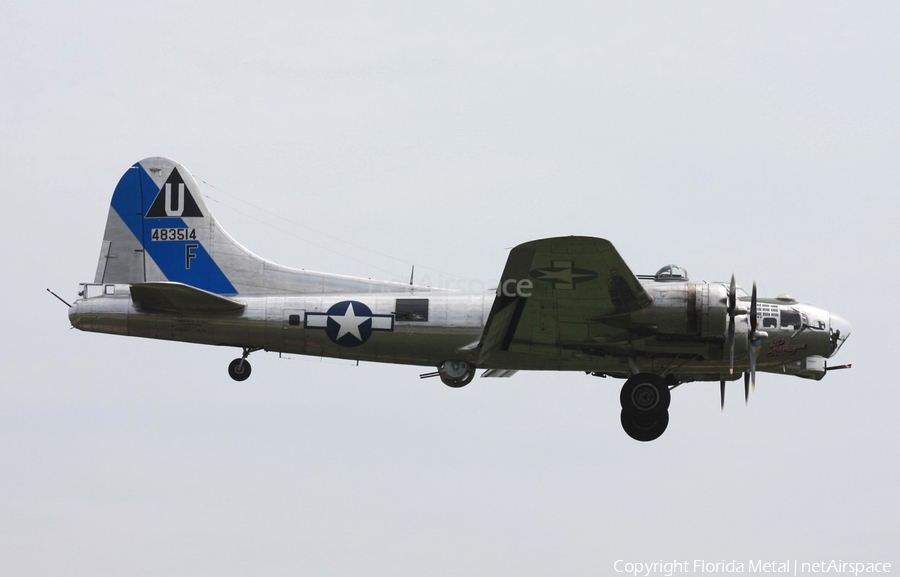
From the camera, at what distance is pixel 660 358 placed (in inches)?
768

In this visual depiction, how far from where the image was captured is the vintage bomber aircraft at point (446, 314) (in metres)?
18.5

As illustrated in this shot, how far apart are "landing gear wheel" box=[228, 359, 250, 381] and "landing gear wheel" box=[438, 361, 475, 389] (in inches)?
128

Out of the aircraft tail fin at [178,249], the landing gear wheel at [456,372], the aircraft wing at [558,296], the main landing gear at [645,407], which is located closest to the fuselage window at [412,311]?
the aircraft tail fin at [178,249]

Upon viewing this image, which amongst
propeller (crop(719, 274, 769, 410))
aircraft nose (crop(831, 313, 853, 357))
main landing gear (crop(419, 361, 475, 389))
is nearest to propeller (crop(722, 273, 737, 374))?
propeller (crop(719, 274, 769, 410))

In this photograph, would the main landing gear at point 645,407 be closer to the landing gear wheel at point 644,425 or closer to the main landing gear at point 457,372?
the landing gear wheel at point 644,425

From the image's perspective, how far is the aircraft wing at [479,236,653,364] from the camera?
669 inches

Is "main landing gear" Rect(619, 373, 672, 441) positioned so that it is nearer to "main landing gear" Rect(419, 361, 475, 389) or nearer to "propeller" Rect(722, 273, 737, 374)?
"propeller" Rect(722, 273, 737, 374)

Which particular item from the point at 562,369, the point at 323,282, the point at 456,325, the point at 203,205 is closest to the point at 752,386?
the point at 562,369

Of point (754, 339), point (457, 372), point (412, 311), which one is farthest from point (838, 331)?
point (412, 311)

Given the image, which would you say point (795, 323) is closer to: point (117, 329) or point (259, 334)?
point (259, 334)

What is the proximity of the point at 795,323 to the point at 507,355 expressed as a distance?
4.74m

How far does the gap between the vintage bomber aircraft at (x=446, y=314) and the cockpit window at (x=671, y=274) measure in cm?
2

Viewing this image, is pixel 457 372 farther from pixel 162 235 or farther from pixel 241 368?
A: pixel 162 235

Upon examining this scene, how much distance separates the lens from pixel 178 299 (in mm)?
20109
